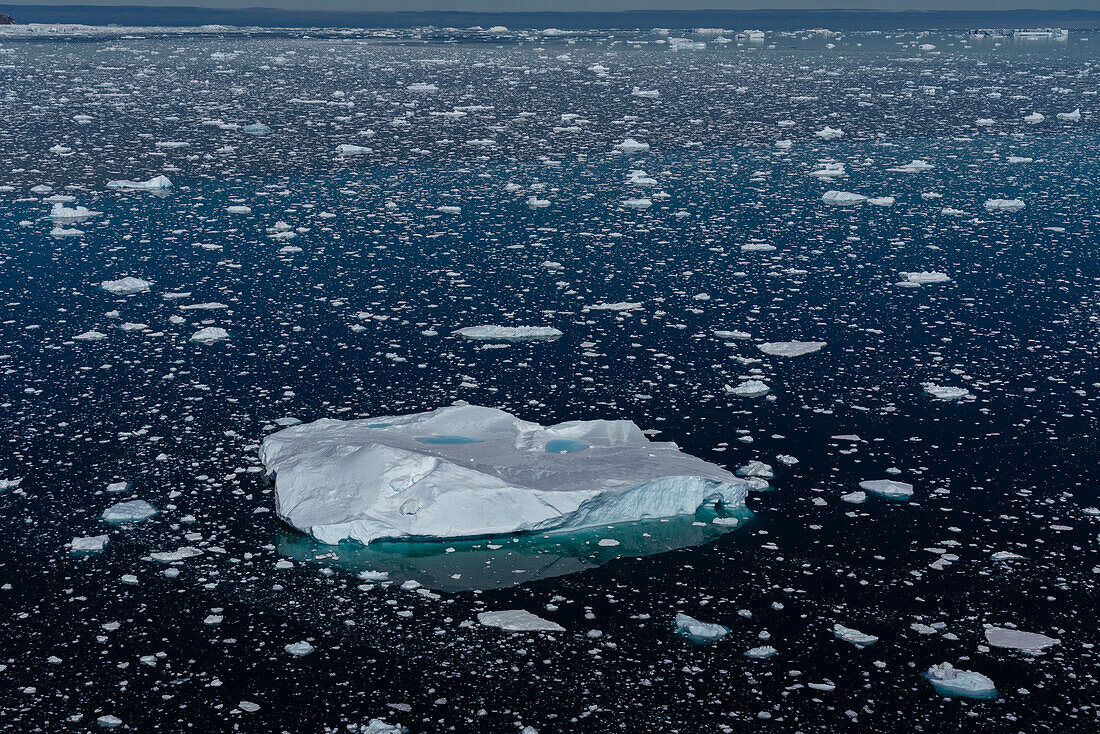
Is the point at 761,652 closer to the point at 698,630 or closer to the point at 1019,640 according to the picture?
the point at 698,630

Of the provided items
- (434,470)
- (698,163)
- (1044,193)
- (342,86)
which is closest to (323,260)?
(434,470)

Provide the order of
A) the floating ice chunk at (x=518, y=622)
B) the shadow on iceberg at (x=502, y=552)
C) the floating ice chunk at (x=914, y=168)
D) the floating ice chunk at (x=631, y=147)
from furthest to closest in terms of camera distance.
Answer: the floating ice chunk at (x=631, y=147), the floating ice chunk at (x=914, y=168), the shadow on iceberg at (x=502, y=552), the floating ice chunk at (x=518, y=622)

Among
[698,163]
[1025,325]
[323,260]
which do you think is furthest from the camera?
[698,163]

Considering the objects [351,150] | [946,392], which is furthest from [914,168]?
[946,392]

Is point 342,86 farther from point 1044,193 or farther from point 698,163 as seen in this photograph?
point 1044,193

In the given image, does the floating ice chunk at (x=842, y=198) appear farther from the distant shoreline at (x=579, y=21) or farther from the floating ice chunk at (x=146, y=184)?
the distant shoreline at (x=579, y=21)

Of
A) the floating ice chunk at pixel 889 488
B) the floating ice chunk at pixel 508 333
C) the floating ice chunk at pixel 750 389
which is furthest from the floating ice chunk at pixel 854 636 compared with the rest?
the floating ice chunk at pixel 508 333
